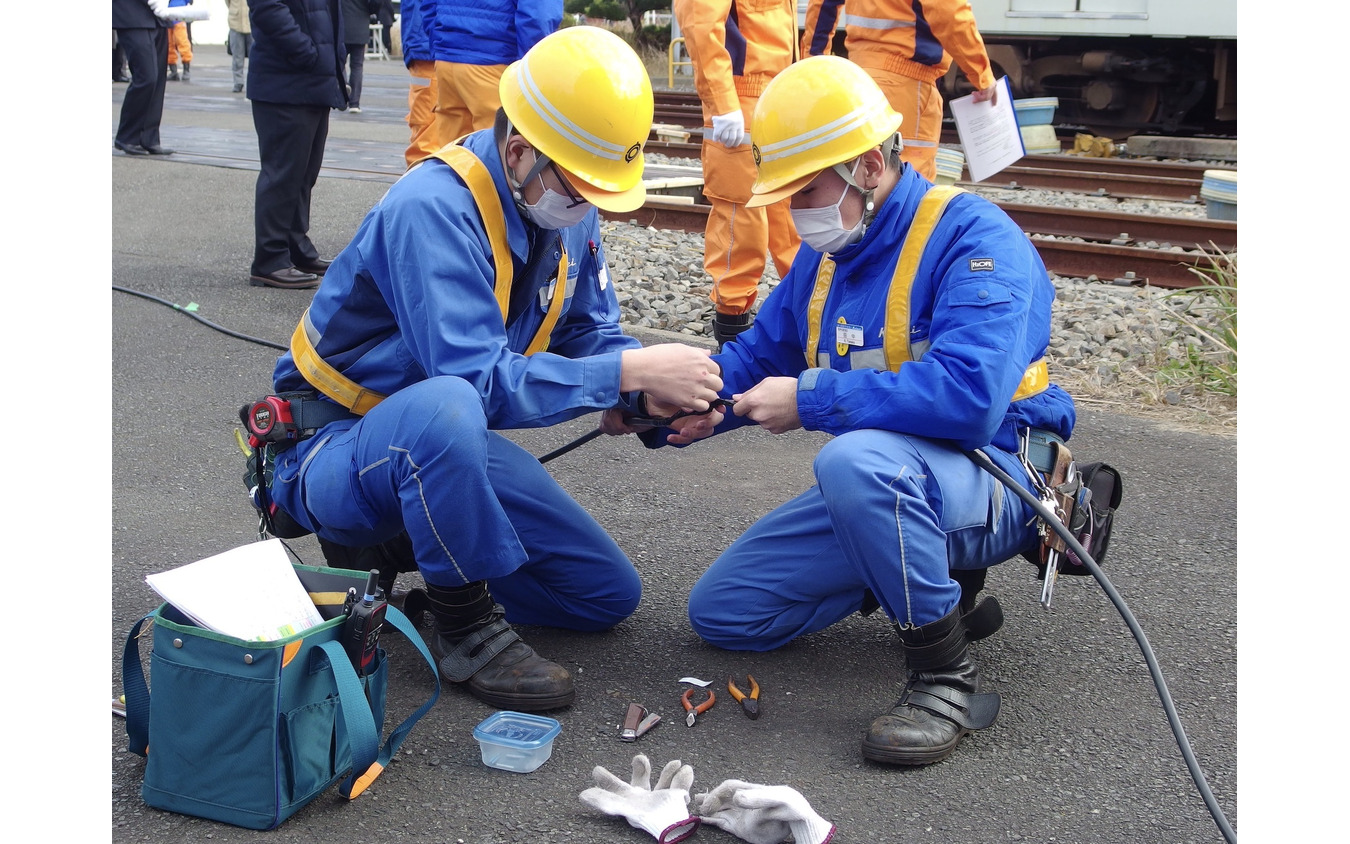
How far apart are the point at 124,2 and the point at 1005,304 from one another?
10265 millimetres

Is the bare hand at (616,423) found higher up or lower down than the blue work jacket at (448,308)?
lower down

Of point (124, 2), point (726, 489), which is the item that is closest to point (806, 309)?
point (726, 489)

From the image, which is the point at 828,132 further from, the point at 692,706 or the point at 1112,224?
the point at 1112,224

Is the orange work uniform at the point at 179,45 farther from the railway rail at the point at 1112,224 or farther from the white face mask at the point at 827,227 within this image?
the white face mask at the point at 827,227

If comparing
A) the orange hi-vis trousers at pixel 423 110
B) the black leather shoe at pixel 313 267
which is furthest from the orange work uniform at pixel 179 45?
the black leather shoe at pixel 313 267

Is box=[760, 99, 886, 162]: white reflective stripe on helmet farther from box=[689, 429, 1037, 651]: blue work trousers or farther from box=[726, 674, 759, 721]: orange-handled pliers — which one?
box=[726, 674, 759, 721]: orange-handled pliers

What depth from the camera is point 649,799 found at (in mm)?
2604

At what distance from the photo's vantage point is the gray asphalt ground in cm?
263

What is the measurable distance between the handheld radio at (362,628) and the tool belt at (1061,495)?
1647 millimetres

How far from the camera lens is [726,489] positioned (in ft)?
15.4

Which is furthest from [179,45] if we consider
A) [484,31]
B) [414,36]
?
[484,31]

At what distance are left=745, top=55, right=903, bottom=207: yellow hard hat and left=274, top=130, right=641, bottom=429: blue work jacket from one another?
0.63 m

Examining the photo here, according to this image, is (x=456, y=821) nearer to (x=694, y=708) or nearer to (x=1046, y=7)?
(x=694, y=708)

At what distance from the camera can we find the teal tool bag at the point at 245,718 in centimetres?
240
